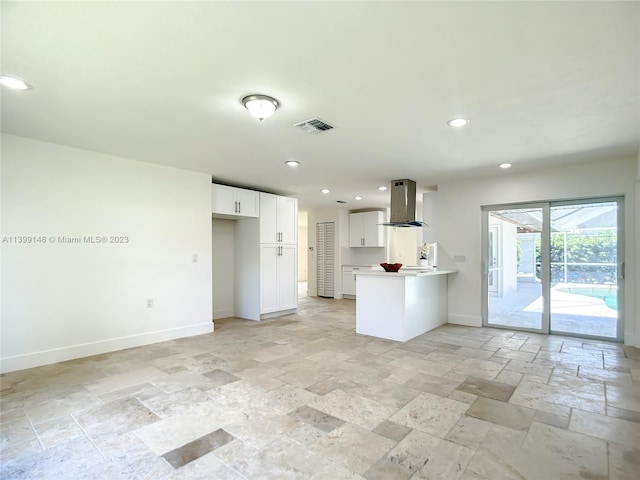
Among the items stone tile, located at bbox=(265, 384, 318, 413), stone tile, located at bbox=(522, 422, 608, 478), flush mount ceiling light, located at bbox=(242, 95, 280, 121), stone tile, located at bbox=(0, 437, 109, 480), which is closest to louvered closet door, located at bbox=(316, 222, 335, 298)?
stone tile, located at bbox=(265, 384, 318, 413)

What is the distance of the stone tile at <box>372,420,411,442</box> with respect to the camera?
7.20 ft

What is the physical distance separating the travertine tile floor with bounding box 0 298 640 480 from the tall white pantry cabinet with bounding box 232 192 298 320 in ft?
6.19

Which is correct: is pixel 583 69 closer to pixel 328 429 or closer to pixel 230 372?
pixel 328 429

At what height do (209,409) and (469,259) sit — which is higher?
(469,259)

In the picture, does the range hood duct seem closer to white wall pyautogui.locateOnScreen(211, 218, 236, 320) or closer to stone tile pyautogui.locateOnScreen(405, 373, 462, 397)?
stone tile pyautogui.locateOnScreen(405, 373, 462, 397)

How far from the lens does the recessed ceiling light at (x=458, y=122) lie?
303 cm

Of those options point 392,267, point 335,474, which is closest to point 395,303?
point 392,267

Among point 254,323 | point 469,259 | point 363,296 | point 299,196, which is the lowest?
point 254,323

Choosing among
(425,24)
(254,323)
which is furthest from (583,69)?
(254,323)

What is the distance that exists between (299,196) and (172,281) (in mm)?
3330

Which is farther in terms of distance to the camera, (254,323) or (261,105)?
(254,323)

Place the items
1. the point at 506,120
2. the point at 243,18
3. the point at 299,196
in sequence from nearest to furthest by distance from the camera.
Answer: the point at 243,18 < the point at 506,120 < the point at 299,196

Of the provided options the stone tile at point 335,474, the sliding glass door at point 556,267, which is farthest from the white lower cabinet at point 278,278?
the stone tile at point 335,474

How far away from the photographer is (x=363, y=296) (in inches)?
195
